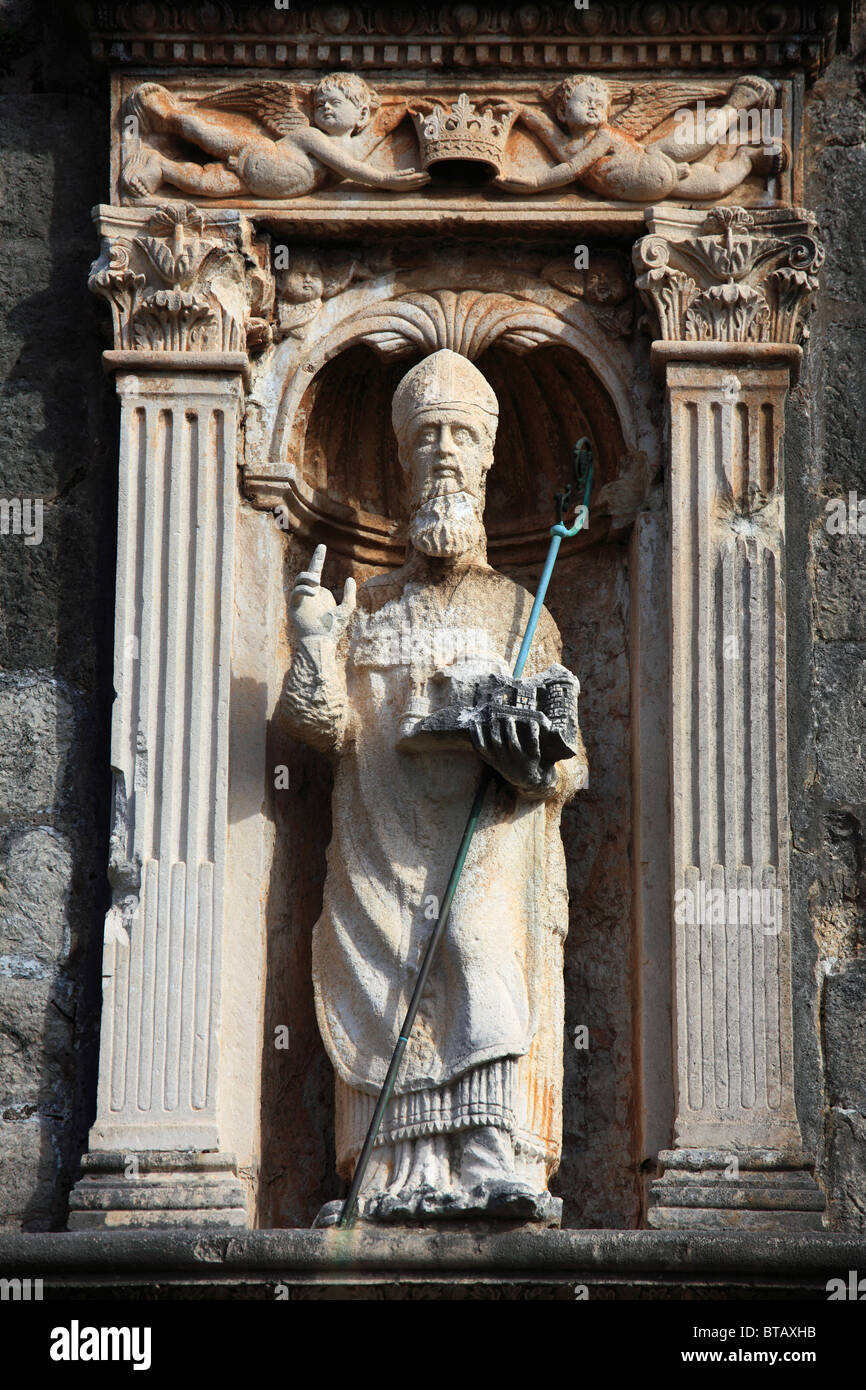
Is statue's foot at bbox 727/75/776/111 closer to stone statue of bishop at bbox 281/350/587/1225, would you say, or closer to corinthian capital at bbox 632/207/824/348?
corinthian capital at bbox 632/207/824/348

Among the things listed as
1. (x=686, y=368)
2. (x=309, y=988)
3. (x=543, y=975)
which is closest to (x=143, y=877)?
(x=309, y=988)

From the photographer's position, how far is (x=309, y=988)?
24.7 feet

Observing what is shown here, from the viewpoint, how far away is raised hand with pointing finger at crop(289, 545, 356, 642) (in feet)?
23.8

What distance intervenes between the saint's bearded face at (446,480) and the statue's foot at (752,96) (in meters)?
1.25

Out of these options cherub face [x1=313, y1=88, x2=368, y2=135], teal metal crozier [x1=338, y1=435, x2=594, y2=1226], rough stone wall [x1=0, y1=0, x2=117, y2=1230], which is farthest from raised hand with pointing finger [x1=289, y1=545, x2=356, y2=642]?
cherub face [x1=313, y1=88, x2=368, y2=135]

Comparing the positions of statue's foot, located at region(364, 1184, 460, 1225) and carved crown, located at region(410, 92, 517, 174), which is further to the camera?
carved crown, located at region(410, 92, 517, 174)

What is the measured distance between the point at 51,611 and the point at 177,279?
1031 millimetres

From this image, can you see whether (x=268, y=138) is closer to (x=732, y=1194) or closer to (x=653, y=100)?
(x=653, y=100)

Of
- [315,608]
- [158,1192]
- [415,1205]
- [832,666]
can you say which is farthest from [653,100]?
[158,1192]

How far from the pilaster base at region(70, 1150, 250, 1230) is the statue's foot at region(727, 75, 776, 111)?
3.43 metres

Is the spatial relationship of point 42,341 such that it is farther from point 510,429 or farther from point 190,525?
point 510,429

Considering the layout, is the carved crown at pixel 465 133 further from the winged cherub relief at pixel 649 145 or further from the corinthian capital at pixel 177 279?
the corinthian capital at pixel 177 279

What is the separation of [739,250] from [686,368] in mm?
391

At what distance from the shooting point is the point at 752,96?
782 centimetres
